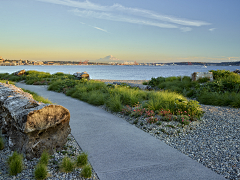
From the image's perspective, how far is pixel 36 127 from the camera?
3195mm

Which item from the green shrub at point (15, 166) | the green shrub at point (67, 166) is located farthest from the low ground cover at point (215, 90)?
the green shrub at point (15, 166)

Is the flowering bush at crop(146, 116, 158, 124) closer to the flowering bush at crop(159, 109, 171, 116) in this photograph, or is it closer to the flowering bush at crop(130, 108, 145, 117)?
the flowering bush at crop(159, 109, 171, 116)

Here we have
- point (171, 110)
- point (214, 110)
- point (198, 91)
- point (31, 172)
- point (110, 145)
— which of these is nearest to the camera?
point (31, 172)

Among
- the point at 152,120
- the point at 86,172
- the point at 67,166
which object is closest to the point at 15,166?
the point at 67,166

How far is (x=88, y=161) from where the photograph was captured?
11.2 ft

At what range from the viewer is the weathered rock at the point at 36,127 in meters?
3.20

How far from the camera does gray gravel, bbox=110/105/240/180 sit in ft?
11.5

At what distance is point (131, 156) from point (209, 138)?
2.33 metres

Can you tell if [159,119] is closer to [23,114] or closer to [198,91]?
[23,114]

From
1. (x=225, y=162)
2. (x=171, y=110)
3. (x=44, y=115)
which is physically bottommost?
(x=225, y=162)

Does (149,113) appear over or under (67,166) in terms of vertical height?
over

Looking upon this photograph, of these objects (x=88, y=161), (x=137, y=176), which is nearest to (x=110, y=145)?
(x=88, y=161)

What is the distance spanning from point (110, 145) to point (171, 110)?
118 inches

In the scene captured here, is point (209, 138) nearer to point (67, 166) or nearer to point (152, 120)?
point (152, 120)
